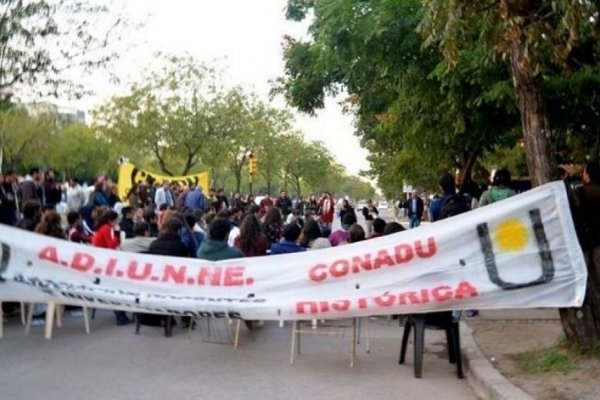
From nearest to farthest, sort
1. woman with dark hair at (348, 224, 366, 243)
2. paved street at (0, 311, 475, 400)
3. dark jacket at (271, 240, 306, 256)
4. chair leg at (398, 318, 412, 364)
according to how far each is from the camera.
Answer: paved street at (0, 311, 475, 400) < chair leg at (398, 318, 412, 364) < dark jacket at (271, 240, 306, 256) < woman with dark hair at (348, 224, 366, 243)

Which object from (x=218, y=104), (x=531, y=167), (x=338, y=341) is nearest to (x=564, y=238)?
(x=531, y=167)

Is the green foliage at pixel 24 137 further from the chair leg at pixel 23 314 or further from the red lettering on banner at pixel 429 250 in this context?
the red lettering on banner at pixel 429 250

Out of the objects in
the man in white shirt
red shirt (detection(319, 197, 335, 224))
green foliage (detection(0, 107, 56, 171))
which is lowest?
the man in white shirt

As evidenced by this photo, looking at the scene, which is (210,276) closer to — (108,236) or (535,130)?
(108,236)

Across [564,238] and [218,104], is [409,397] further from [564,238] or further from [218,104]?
[218,104]

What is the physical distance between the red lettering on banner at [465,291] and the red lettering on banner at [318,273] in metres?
1.33

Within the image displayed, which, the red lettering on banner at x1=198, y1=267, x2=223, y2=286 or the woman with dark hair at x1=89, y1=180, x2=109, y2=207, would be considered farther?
the woman with dark hair at x1=89, y1=180, x2=109, y2=207

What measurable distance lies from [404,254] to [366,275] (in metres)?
0.44

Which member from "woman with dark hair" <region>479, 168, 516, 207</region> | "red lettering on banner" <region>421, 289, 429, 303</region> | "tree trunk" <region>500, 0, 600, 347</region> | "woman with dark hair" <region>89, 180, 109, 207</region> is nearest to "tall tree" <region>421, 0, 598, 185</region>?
"tree trunk" <region>500, 0, 600, 347</region>

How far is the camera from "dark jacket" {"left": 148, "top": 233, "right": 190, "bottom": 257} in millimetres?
9477

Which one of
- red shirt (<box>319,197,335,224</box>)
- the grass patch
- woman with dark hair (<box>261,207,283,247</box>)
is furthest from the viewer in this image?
red shirt (<box>319,197,335,224</box>)

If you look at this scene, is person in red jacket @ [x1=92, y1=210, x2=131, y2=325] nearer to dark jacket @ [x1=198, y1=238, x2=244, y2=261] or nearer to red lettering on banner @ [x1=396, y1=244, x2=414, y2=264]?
dark jacket @ [x1=198, y1=238, x2=244, y2=261]

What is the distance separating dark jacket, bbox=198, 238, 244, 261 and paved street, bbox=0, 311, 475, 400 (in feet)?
3.41

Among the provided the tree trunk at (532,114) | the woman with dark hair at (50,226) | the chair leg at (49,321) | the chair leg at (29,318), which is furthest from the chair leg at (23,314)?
the tree trunk at (532,114)
